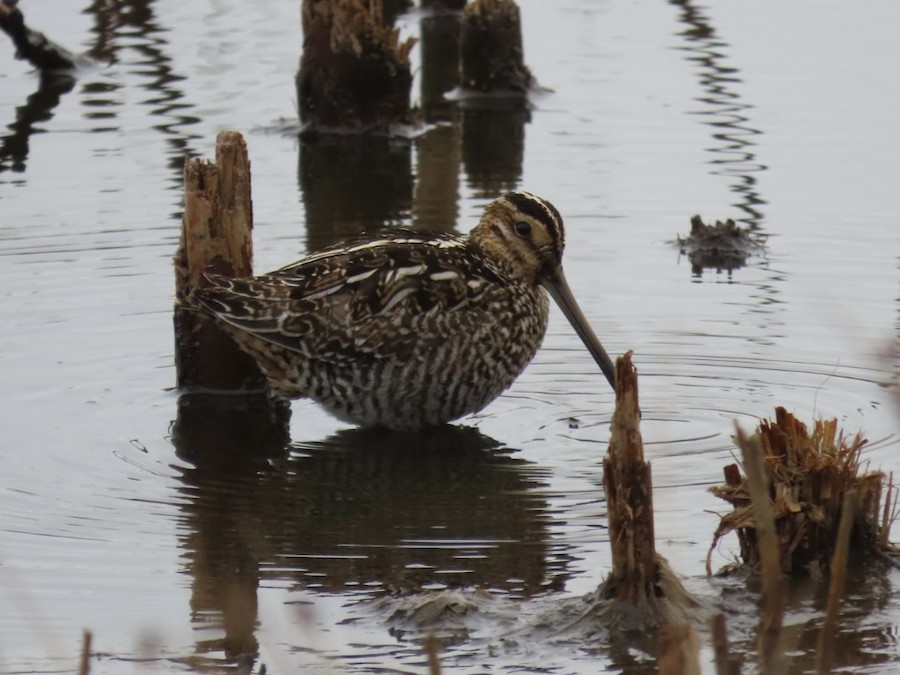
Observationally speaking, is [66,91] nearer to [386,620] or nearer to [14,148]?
[14,148]

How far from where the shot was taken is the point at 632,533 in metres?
5.97

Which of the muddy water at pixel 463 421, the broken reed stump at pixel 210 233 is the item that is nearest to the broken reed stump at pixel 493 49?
the muddy water at pixel 463 421

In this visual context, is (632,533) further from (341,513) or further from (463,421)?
(463,421)

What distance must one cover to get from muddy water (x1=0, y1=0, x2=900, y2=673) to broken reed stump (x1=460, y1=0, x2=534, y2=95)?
332mm

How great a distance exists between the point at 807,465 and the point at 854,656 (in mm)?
810

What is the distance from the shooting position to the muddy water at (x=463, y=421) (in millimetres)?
6492

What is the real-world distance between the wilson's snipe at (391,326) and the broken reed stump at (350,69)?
5.87 metres

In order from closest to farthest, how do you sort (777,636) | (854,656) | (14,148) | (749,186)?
(777,636) → (854,656) → (749,186) → (14,148)

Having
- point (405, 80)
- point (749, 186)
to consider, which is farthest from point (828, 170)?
point (405, 80)

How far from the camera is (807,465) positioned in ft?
21.3

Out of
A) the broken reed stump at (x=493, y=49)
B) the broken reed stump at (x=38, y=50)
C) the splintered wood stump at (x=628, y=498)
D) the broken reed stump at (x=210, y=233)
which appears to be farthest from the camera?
the broken reed stump at (x=38, y=50)

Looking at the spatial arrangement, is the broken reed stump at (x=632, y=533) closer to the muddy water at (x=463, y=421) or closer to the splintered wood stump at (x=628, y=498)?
the splintered wood stump at (x=628, y=498)

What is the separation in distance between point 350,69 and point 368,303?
250 inches

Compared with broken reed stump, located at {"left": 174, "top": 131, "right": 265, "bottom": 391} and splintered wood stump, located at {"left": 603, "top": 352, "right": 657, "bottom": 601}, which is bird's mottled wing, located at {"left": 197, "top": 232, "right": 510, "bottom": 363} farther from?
splintered wood stump, located at {"left": 603, "top": 352, "right": 657, "bottom": 601}
